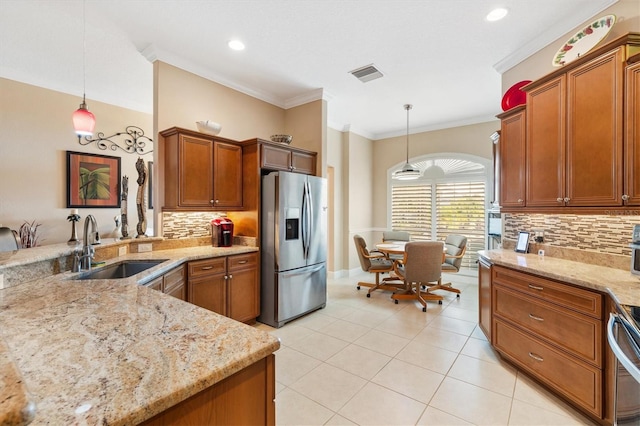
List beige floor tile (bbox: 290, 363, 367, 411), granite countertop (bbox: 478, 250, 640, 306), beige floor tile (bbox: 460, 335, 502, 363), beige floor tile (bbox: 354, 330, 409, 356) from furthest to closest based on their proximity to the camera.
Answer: beige floor tile (bbox: 354, 330, 409, 356) → beige floor tile (bbox: 460, 335, 502, 363) → beige floor tile (bbox: 290, 363, 367, 411) → granite countertop (bbox: 478, 250, 640, 306)

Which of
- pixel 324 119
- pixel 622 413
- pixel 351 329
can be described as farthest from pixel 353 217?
pixel 622 413

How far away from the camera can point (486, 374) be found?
2461 millimetres

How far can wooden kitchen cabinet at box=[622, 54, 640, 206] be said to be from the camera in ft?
6.29

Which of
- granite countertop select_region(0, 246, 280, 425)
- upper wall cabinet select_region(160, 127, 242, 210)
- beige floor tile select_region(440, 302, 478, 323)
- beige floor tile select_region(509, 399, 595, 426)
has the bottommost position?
beige floor tile select_region(509, 399, 595, 426)

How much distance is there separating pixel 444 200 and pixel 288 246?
3926 millimetres

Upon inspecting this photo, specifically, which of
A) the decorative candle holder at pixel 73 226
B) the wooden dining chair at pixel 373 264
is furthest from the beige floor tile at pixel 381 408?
the decorative candle holder at pixel 73 226

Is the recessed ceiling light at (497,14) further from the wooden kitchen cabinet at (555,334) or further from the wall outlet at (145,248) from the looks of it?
the wall outlet at (145,248)

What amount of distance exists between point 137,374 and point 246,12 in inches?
113

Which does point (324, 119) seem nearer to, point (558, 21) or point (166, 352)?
point (558, 21)

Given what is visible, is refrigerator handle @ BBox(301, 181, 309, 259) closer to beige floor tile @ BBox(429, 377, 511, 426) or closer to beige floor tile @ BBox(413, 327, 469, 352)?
beige floor tile @ BBox(413, 327, 469, 352)

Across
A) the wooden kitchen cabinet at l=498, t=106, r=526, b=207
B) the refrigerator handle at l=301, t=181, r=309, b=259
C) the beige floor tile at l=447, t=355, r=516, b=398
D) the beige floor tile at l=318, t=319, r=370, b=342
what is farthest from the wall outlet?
the wooden kitchen cabinet at l=498, t=106, r=526, b=207

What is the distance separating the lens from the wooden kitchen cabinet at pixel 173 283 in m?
2.33

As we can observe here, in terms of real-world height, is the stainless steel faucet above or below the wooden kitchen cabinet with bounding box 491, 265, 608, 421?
above

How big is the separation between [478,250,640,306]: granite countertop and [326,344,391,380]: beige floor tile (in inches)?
56.3
